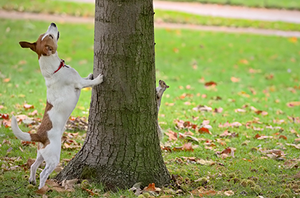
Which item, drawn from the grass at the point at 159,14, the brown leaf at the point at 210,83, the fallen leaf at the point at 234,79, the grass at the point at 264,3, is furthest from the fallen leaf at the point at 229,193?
the grass at the point at 264,3

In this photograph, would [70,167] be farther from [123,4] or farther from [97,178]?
[123,4]

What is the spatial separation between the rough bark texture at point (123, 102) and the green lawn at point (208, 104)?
248 mm

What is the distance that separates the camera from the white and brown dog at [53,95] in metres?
3.47

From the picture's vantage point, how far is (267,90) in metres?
8.81

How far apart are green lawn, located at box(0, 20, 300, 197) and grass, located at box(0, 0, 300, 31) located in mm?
1502

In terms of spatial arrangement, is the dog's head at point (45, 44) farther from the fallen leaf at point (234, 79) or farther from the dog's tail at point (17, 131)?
the fallen leaf at point (234, 79)

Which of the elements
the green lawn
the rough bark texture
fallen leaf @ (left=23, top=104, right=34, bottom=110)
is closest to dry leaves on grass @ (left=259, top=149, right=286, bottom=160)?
the green lawn

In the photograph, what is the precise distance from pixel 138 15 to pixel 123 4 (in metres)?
0.18

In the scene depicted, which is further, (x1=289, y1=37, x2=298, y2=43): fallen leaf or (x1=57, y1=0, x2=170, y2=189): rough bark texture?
(x1=289, y1=37, x2=298, y2=43): fallen leaf

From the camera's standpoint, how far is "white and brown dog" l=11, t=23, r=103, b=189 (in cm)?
347

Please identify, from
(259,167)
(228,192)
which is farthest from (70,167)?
(259,167)

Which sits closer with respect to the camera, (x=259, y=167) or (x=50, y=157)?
(x=50, y=157)

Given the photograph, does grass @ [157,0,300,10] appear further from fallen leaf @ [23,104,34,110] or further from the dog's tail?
the dog's tail

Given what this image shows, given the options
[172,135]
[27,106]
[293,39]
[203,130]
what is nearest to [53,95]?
[172,135]
